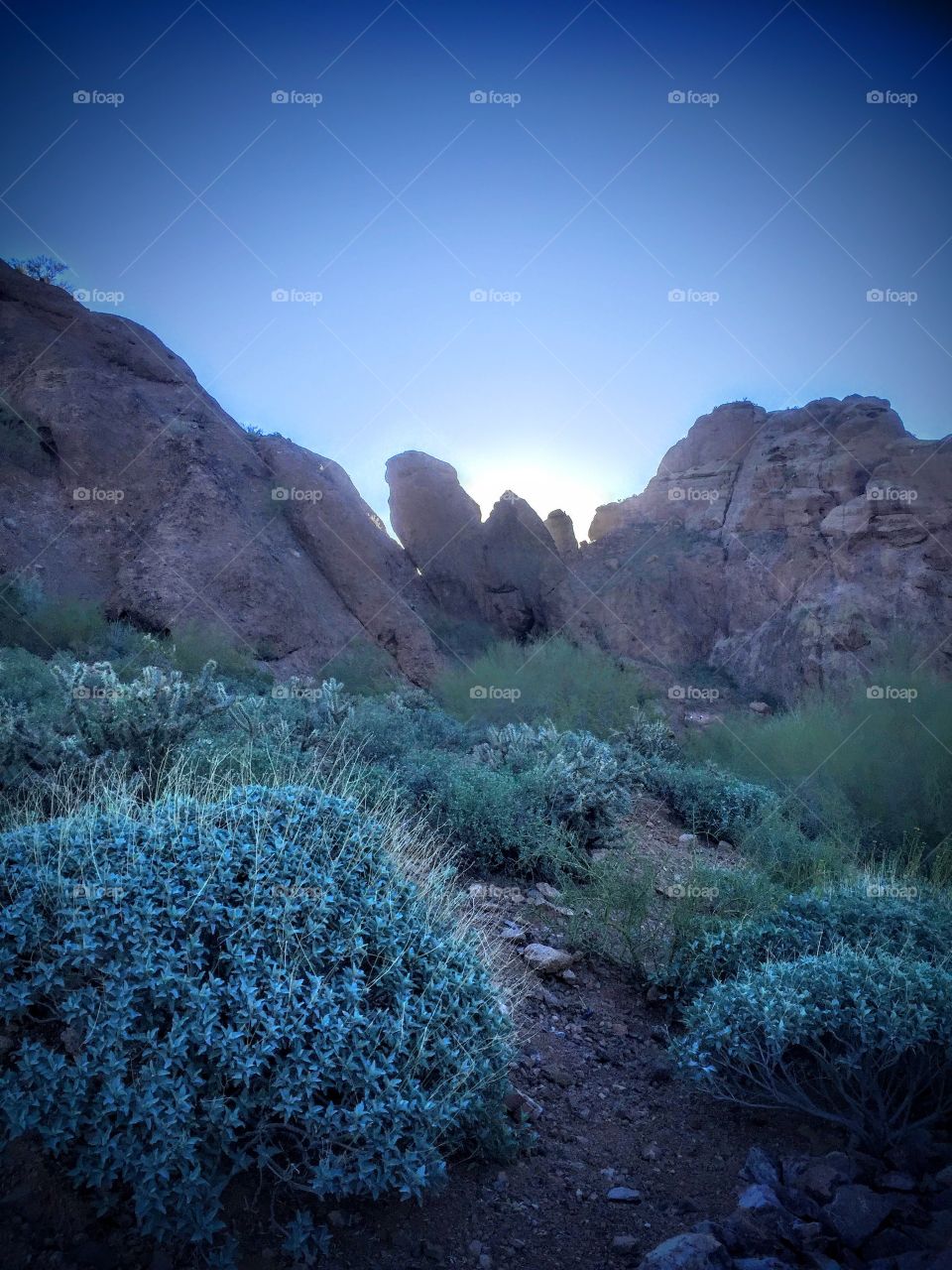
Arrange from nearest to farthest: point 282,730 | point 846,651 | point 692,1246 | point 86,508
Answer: point 692,1246, point 282,730, point 86,508, point 846,651

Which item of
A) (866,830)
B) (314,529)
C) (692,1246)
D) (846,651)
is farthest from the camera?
(314,529)

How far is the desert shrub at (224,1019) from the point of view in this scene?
2.33 meters

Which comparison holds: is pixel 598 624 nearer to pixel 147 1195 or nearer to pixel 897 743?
pixel 897 743

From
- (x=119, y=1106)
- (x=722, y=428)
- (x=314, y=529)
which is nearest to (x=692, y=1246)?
(x=119, y=1106)

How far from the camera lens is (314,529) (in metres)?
19.7

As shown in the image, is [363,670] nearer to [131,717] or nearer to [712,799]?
[712,799]

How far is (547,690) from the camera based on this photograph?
13.9 meters

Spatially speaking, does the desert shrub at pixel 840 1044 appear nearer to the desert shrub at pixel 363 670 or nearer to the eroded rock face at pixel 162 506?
the desert shrub at pixel 363 670

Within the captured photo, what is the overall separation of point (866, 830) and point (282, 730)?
6242 millimetres

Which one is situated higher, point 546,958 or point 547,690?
point 547,690

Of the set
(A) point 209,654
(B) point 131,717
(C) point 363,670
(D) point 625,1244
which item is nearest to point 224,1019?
(D) point 625,1244

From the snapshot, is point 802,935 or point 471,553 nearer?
point 802,935

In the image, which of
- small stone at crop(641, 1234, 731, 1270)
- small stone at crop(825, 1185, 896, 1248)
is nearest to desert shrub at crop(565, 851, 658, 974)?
small stone at crop(825, 1185, 896, 1248)

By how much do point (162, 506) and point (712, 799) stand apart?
530 inches
